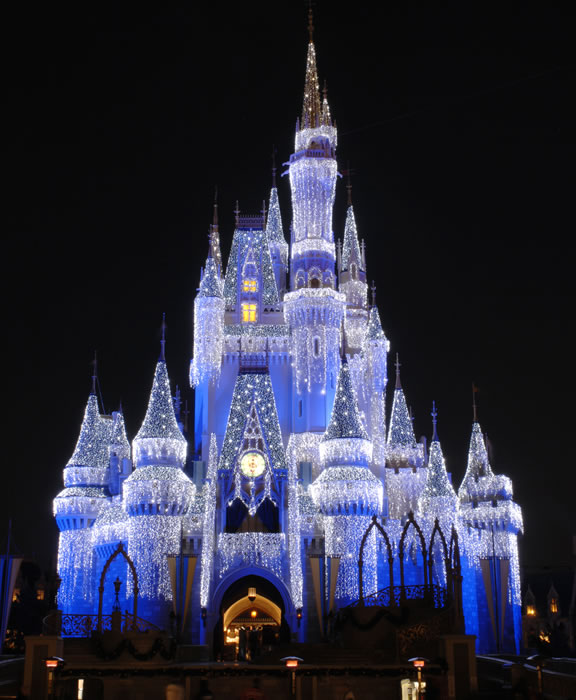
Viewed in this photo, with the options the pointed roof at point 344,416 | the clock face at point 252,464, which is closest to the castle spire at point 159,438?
the clock face at point 252,464

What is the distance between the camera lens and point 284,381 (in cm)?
4812

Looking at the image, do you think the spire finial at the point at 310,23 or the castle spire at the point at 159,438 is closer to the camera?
the castle spire at the point at 159,438

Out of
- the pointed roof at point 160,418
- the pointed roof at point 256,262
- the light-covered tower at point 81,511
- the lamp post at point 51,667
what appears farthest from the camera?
the pointed roof at point 256,262

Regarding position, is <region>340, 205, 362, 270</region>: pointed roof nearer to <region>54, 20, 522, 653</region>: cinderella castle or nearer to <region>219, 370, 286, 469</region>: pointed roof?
<region>54, 20, 522, 653</region>: cinderella castle

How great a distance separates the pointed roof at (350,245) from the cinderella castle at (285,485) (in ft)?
0.41

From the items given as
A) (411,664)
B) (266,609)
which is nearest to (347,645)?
(411,664)

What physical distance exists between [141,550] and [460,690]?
1805 cm

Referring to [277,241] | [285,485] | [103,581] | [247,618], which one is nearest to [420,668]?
[103,581]

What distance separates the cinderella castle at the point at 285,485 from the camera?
131 ft

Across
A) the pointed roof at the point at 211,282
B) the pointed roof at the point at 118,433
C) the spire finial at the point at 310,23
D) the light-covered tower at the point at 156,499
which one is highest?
the spire finial at the point at 310,23

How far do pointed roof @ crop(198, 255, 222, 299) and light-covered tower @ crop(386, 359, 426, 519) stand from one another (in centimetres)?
1086

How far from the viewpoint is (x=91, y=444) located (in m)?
47.0

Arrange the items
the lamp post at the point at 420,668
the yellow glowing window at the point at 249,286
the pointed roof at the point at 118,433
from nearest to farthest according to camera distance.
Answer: the lamp post at the point at 420,668 < the pointed roof at the point at 118,433 < the yellow glowing window at the point at 249,286

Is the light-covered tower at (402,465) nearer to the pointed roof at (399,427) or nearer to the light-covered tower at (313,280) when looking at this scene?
the pointed roof at (399,427)
